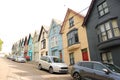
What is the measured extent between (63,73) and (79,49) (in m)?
6.08

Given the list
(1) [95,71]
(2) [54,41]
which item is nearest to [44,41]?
(2) [54,41]

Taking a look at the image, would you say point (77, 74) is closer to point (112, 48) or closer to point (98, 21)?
point (112, 48)

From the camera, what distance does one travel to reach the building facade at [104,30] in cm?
1712

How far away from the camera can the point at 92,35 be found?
20.5 metres

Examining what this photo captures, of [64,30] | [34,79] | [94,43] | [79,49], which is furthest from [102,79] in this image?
[64,30]

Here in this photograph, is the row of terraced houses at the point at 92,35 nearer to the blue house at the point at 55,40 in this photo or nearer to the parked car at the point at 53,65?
the blue house at the point at 55,40

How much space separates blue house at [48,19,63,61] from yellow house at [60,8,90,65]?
1.69 m

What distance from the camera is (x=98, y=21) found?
19.7m

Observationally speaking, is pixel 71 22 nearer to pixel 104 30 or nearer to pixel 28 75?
pixel 104 30

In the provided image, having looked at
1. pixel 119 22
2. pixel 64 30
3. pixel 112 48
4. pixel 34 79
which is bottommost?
pixel 34 79

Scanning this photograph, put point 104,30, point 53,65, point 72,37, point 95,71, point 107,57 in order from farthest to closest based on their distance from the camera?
point 72,37 → point 104,30 → point 107,57 → point 53,65 → point 95,71

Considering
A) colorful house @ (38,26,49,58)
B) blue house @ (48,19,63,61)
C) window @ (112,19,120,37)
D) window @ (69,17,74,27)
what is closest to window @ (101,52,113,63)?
window @ (112,19,120,37)

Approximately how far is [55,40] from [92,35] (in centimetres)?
1093

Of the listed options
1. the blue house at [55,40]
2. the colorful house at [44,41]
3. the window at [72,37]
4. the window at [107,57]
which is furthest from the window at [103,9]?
the colorful house at [44,41]
